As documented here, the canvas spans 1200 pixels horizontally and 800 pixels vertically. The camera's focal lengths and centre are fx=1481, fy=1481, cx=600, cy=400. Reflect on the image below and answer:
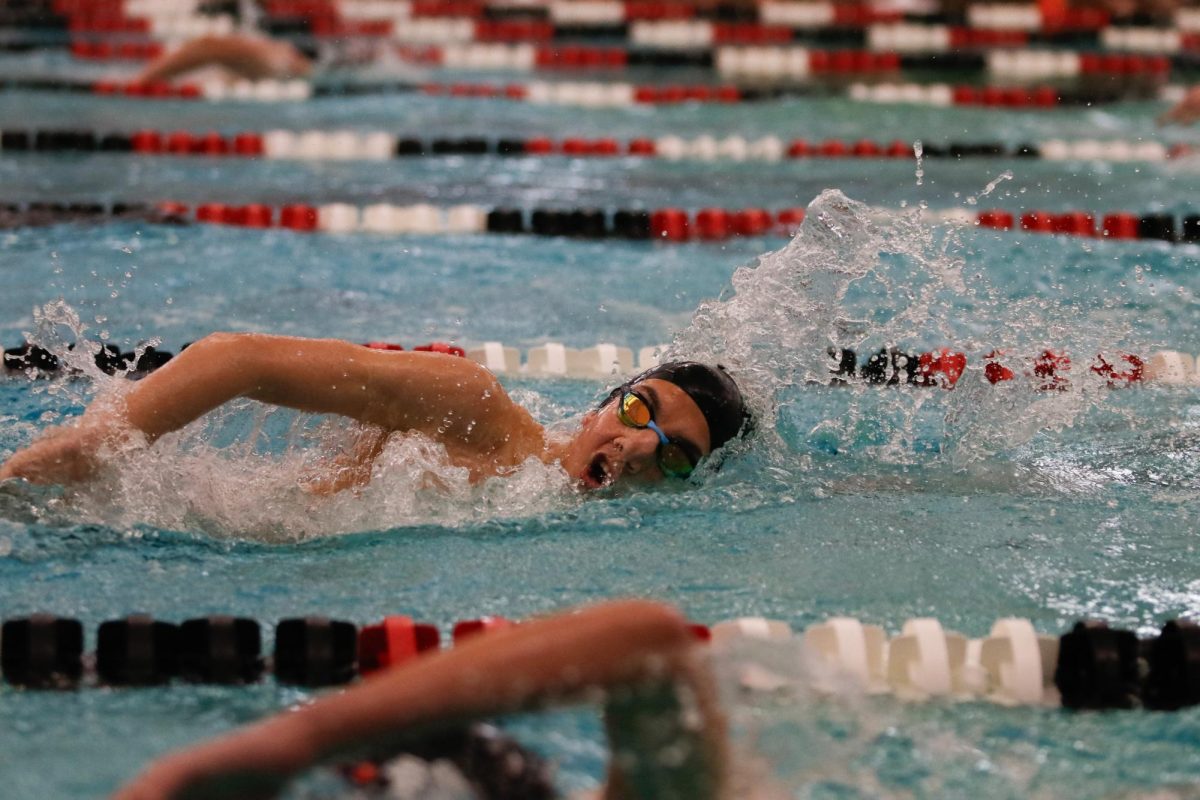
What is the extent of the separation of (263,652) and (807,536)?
1.12m

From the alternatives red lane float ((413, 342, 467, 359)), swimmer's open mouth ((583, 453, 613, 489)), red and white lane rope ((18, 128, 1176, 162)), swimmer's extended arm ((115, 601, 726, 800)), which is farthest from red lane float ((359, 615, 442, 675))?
red and white lane rope ((18, 128, 1176, 162))

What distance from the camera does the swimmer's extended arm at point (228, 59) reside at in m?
→ 8.48

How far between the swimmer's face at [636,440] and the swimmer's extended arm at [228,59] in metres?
6.33

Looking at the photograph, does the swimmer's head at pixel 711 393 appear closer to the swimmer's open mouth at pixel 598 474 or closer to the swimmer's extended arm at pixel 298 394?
the swimmer's open mouth at pixel 598 474

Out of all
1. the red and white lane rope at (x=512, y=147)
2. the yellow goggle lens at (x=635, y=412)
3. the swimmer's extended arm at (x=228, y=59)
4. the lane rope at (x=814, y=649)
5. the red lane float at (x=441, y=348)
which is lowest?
the lane rope at (x=814, y=649)

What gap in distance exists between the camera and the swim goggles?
9.51 ft

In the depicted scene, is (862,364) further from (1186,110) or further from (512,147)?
(1186,110)

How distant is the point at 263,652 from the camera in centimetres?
237

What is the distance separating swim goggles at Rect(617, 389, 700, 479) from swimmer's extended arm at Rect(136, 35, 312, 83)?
6374mm

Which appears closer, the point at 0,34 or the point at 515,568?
the point at 515,568

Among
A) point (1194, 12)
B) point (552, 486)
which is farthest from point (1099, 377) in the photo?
point (1194, 12)

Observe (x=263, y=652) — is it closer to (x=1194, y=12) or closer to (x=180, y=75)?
(x=180, y=75)

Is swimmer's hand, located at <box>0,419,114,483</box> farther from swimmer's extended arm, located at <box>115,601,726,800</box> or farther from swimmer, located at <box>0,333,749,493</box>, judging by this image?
swimmer's extended arm, located at <box>115,601,726,800</box>

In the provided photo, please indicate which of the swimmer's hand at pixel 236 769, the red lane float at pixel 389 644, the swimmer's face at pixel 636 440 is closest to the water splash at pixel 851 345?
the swimmer's face at pixel 636 440
